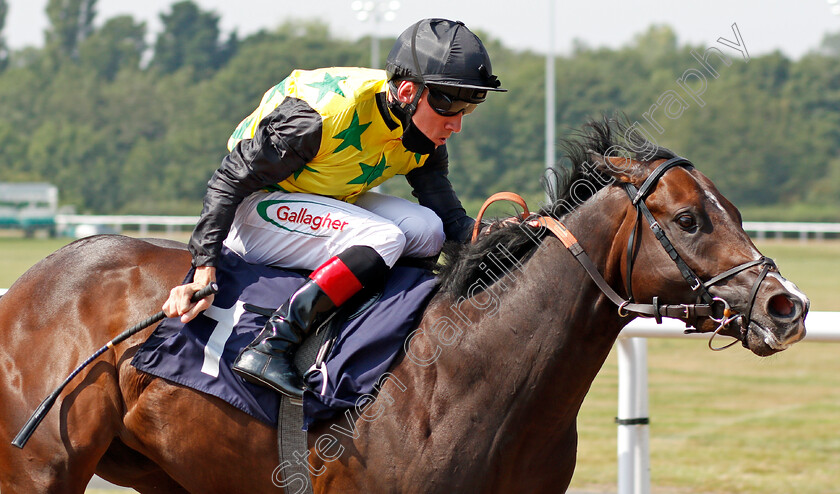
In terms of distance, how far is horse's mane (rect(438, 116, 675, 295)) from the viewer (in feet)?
10.1

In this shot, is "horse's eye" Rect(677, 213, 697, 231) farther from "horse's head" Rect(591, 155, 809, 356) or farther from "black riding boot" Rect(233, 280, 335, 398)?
"black riding boot" Rect(233, 280, 335, 398)

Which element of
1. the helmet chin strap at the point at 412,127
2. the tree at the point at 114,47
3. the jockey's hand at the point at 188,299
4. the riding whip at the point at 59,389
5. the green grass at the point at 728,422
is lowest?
the green grass at the point at 728,422

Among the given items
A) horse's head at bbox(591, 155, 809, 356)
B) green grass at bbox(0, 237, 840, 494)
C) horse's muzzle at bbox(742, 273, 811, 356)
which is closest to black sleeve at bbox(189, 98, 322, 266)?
horse's head at bbox(591, 155, 809, 356)

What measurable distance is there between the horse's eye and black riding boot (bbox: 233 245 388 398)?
1.00 metres

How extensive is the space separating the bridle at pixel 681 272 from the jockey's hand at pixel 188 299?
3.95ft

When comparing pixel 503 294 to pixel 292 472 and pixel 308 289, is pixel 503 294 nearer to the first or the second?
pixel 308 289

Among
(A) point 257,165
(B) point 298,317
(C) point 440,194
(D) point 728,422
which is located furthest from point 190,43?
(B) point 298,317

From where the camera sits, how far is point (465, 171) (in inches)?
1853

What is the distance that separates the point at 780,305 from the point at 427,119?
52.0 inches

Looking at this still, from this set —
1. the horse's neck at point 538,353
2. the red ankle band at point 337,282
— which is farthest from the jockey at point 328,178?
the horse's neck at point 538,353

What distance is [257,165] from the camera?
3.17 m

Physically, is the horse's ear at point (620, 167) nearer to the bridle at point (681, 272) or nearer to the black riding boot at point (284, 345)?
the bridle at point (681, 272)

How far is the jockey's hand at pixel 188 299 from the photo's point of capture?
3180 mm

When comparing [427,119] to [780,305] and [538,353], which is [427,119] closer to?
[538,353]
